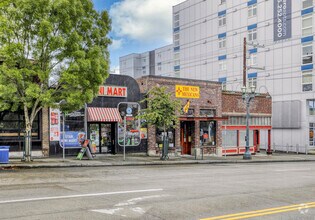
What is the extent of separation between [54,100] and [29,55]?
2550mm

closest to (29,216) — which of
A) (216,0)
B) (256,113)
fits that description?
(256,113)

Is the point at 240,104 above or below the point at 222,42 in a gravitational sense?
below

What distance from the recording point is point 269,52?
4866 centimetres

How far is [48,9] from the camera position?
59.4ft

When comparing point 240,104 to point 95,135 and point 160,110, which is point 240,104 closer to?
point 160,110

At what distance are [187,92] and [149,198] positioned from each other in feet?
65.6

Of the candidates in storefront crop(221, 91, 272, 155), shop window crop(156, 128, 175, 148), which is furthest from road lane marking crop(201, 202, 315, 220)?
storefront crop(221, 91, 272, 155)

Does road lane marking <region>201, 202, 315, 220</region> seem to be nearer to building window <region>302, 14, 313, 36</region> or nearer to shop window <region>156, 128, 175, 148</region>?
shop window <region>156, 128, 175, 148</region>

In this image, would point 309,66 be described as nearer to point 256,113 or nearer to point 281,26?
point 281,26

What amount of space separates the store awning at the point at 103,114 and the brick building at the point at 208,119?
9.65 ft

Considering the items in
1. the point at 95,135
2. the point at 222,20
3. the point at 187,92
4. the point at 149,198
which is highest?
the point at 222,20

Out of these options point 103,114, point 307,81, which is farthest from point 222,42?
point 103,114

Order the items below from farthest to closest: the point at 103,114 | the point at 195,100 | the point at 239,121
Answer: the point at 239,121, the point at 195,100, the point at 103,114

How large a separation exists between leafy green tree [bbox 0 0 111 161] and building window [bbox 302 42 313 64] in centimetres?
3108
